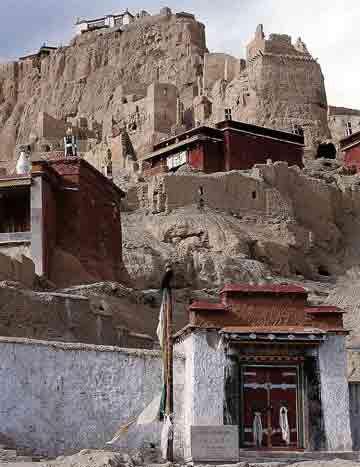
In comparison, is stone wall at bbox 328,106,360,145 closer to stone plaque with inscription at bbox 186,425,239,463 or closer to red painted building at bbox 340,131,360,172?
red painted building at bbox 340,131,360,172

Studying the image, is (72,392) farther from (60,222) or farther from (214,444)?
(60,222)

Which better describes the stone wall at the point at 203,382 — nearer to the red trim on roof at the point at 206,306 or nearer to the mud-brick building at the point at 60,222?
the red trim on roof at the point at 206,306

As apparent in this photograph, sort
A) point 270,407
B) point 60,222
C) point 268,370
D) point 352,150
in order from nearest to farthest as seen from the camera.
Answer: point 270,407 → point 268,370 → point 60,222 → point 352,150

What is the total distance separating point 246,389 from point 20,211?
13042 mm

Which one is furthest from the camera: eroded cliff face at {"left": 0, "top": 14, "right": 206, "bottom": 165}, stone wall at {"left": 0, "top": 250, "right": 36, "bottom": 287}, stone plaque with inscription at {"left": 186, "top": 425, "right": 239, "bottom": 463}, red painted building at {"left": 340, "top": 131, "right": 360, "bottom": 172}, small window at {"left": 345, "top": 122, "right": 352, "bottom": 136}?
eroded cliff face at {"left": 0, "top": 14, "right": 206, "bottom": 165}

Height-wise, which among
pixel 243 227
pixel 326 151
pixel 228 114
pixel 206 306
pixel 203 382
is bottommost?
pixel 203 382

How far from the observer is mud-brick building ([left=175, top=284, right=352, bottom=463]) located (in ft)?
68.7

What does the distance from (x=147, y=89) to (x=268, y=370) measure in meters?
55.4

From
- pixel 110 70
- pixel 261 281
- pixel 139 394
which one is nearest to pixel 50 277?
pixel 139 394

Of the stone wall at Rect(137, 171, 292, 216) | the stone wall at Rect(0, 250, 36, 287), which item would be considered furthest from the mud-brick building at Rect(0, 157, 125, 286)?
the stone wall at Rect(137, 171, 292, 216)

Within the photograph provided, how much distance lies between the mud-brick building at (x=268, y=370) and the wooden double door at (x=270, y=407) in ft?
0.06

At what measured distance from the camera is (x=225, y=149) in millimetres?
54875

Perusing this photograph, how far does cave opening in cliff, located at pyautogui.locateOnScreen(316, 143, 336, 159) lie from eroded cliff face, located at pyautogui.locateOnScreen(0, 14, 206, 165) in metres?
18.9

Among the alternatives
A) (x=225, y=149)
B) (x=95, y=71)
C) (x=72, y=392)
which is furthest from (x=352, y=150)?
(x=72, y=392)
